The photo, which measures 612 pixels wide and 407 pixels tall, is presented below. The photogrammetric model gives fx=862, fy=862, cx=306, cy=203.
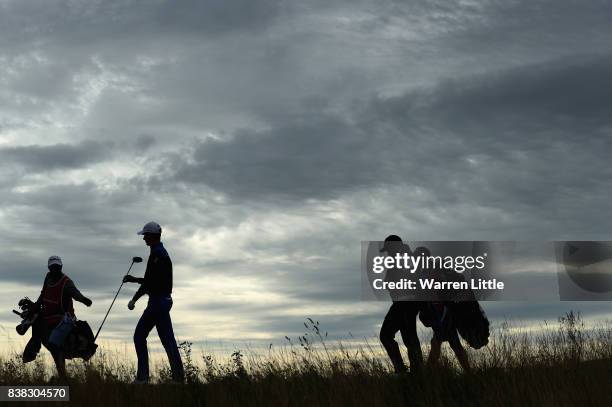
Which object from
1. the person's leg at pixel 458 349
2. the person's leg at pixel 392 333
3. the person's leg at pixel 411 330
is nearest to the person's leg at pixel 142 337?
the person's leg at pixel 392 333

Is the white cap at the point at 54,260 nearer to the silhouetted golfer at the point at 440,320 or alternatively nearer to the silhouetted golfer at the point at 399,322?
the silhouetted golfer at the point at 399,322

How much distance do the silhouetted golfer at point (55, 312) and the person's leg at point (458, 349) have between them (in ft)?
19.6

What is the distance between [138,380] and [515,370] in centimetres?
547

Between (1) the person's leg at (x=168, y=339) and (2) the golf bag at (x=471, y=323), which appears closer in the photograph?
(2) the golf bag at (x=471, y=323)

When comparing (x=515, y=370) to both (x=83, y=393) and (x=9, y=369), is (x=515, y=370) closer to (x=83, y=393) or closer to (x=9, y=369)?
(x=83, y=393)

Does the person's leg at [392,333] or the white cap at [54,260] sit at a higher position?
the white cap at [54,260]

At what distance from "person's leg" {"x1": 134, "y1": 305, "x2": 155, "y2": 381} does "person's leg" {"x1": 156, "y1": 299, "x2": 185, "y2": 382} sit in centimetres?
15

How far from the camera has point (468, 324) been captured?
12781 mm

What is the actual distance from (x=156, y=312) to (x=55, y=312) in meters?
2.30

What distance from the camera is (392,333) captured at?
1263 cm

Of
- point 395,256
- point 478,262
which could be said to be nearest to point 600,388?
point 395,256

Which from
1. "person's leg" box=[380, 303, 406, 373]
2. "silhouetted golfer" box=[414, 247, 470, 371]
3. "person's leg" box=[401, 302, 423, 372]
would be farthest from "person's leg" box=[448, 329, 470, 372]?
"person's leg" box=[380, 303, 406, 373]

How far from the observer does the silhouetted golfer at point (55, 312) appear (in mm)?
14062

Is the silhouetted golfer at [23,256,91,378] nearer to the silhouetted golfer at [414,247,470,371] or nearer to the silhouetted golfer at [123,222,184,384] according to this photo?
the silhouetted golfer at [123,222,184,384]
